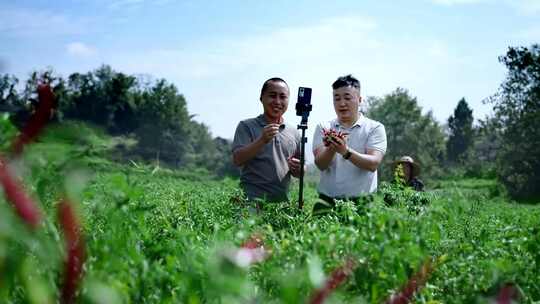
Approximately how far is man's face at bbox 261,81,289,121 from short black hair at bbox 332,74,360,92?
468 mm

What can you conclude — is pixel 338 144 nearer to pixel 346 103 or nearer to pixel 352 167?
pixel 352 167

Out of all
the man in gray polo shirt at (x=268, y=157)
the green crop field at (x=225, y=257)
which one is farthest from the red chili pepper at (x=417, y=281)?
the man in gray polo shirt at (x=268, y=157)

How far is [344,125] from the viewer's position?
505 centimetres

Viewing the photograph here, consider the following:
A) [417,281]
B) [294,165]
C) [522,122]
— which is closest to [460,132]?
[522,122]

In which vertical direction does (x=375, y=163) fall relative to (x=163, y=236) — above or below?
above

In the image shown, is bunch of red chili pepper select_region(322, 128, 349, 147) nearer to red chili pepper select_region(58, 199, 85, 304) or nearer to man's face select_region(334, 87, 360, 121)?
man's face select_region(334, 87, 360, 121)

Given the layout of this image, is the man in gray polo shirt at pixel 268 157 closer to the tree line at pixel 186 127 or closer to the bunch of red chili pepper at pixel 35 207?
the bunch of red chili pepper at pixel 35 207

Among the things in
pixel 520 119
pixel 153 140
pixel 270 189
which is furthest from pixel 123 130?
pixel 270 189

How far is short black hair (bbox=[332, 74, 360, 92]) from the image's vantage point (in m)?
4.88

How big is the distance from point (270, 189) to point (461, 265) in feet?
9.60

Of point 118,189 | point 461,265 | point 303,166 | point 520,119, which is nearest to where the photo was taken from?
point 118,189

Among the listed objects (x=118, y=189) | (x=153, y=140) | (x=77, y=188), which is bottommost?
(x=153, y=140)

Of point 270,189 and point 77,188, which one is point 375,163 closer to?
point 270,189

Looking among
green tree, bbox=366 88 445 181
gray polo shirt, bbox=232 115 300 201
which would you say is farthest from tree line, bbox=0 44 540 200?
gray polo shirt, bbox=232 115 300 201
